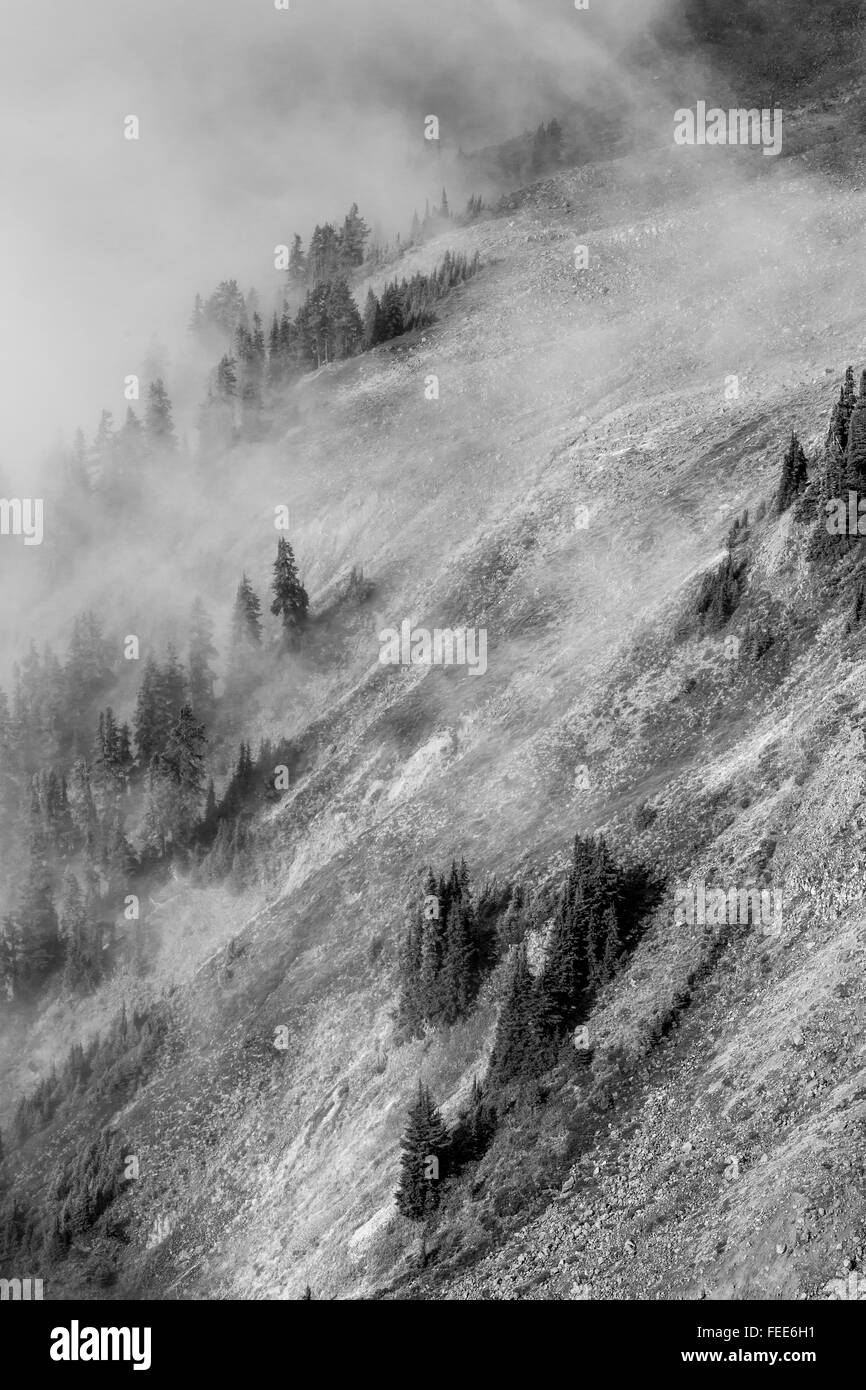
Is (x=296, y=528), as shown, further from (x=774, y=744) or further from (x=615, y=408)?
(x=774, y=744)

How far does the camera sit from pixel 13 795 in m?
107

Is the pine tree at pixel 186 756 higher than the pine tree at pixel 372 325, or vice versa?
the pine tree at pixel 372 325

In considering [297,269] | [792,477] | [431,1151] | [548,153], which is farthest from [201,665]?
→ [548,153]

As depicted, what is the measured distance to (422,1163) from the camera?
50250 mm

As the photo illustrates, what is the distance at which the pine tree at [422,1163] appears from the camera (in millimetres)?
Result: 49812

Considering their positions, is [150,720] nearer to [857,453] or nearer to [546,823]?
[546,823]

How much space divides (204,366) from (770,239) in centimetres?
8459

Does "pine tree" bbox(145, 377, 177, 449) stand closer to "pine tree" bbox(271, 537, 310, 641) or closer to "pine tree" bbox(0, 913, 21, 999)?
"pine tree" bbox(271, 537, 310, 641)

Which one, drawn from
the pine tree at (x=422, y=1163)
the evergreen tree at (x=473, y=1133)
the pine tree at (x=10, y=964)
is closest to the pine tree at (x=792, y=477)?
the evergreen tree at (x=473, y=1133)

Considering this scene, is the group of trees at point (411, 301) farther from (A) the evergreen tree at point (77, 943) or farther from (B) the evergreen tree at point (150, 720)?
(A) the evergreen tree at point (77, 943)

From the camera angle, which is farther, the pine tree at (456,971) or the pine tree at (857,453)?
the pine tree at (857,453)

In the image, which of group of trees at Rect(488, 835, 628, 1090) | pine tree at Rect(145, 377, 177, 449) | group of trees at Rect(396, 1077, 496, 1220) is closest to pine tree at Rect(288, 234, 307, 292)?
pine tree at Rect(145, 377, 177, 449)

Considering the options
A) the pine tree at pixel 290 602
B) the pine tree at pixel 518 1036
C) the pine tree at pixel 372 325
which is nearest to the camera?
the pine tree at pixel 518 1036

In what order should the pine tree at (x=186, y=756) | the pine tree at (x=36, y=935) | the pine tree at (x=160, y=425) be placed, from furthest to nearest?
the pine tree at (x=160, y=425), the pine tree at (x=186, y=756), the pine tree at (x=36, y=935)
